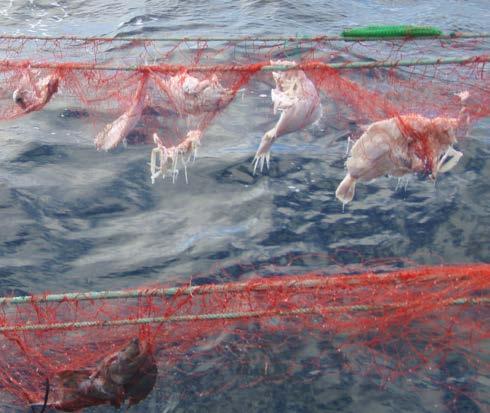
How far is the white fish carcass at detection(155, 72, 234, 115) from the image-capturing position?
4.75 metres

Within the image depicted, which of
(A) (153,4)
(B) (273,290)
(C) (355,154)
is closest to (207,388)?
(B) (273,290)

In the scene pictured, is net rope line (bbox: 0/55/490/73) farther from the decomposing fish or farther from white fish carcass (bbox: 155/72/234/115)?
the decomposing fish

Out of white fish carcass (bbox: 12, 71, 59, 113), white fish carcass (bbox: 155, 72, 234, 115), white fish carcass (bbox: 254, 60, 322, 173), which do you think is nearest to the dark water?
white fish carcass (bbox: 12, 71, 59, 113)

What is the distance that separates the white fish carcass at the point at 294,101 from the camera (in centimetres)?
461

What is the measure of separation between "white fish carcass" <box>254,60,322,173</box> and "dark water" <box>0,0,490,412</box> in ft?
3.65

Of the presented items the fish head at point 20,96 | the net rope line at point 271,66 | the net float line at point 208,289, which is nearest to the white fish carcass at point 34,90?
the fish head at point 20,96

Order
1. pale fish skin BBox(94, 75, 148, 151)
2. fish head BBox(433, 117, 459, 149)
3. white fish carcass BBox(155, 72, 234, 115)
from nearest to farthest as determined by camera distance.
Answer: fish head BBox(433, 117, 459, 149), white fish carcass BBox(155, 72, 234, 115), pale fish skin BBox(94, 75, 148, 151)

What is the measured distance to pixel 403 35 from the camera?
13.9ft

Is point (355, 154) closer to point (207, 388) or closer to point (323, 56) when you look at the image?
point (207, 388)

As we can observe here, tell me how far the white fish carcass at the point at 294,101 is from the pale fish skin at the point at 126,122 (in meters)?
1.00

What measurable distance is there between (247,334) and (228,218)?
5.43 ft

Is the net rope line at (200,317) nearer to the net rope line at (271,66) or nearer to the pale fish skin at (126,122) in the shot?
the net rope line at (271,66)

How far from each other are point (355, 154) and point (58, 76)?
235 centimetres

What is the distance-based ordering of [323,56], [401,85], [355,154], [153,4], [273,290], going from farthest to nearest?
1. [153,4]
2. [323,56]
3. [401,85]
4. [355,154]
5. [273,290]
